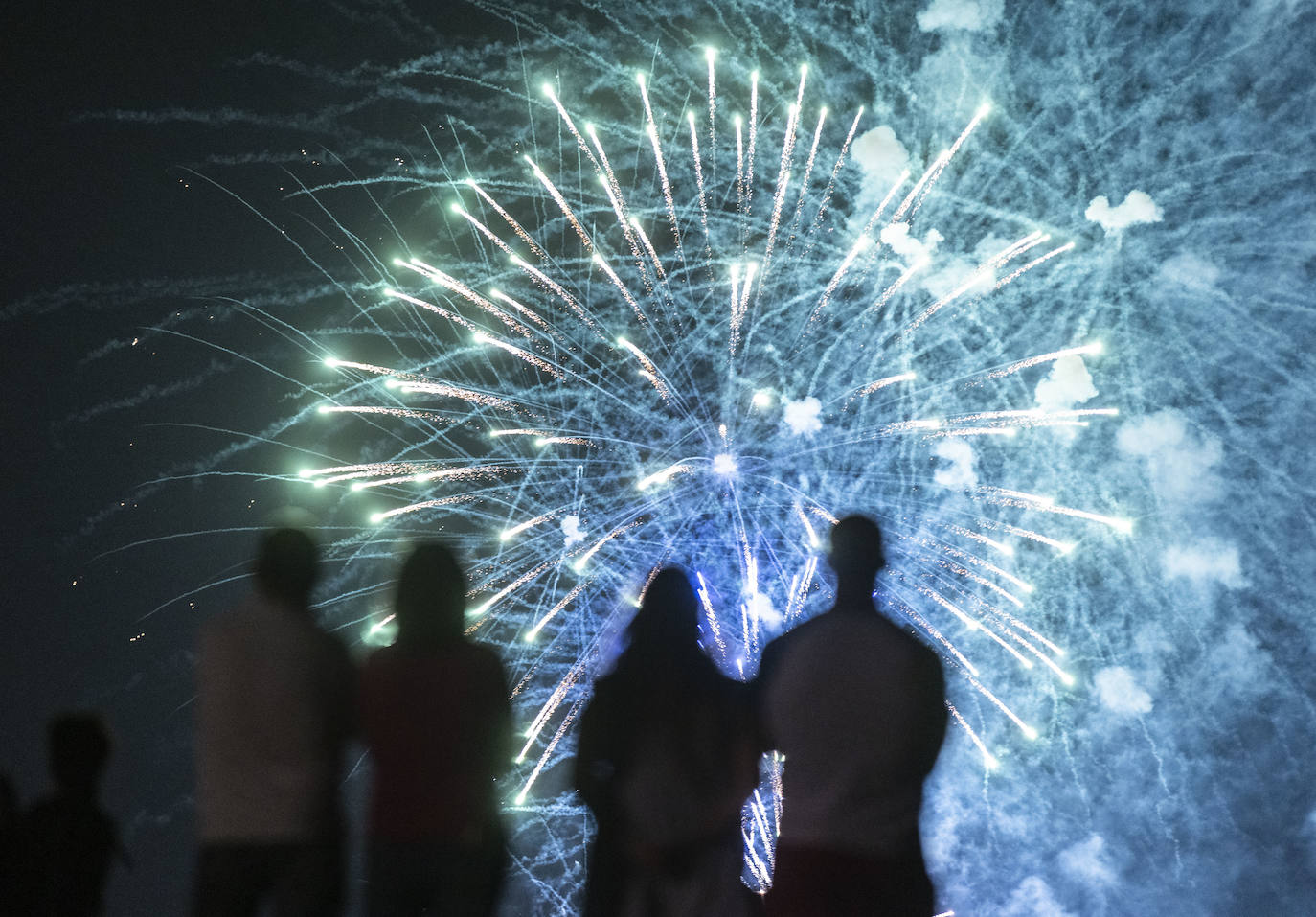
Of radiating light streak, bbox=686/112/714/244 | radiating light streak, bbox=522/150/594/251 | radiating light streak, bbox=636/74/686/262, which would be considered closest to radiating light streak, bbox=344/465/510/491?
radiating light streak, bbox=522/150/594/251

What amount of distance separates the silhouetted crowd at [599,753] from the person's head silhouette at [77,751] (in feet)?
3.23

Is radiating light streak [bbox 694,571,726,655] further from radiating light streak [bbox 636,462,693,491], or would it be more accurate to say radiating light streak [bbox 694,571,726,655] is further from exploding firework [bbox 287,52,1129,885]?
radiating light streak [bbox 636,462,693,491]

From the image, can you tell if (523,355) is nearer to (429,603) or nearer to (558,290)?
(558,290)

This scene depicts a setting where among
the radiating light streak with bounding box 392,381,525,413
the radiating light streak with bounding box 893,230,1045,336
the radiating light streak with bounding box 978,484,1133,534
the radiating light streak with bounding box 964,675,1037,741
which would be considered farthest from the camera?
the radiating light streak with bounding box 964,675,1037,741

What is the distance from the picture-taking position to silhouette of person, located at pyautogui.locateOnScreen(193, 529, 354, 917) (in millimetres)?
3309

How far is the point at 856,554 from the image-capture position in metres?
3.65

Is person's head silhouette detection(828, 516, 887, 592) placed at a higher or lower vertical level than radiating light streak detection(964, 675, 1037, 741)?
lower

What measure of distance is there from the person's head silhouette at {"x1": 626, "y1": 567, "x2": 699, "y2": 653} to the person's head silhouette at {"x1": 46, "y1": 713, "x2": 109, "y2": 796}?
2.06 m

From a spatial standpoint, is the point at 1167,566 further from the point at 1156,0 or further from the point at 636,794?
the point at 636,794

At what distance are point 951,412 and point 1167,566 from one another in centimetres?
425

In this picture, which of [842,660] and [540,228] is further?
[540,228]

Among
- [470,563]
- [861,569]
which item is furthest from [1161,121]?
[861,569]

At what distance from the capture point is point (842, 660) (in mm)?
3457

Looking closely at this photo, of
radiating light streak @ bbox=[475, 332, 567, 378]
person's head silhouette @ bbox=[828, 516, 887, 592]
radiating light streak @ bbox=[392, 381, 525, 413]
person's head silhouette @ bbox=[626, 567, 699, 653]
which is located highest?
radiating light streak @ bbox=[475, 332, 567, 378]
